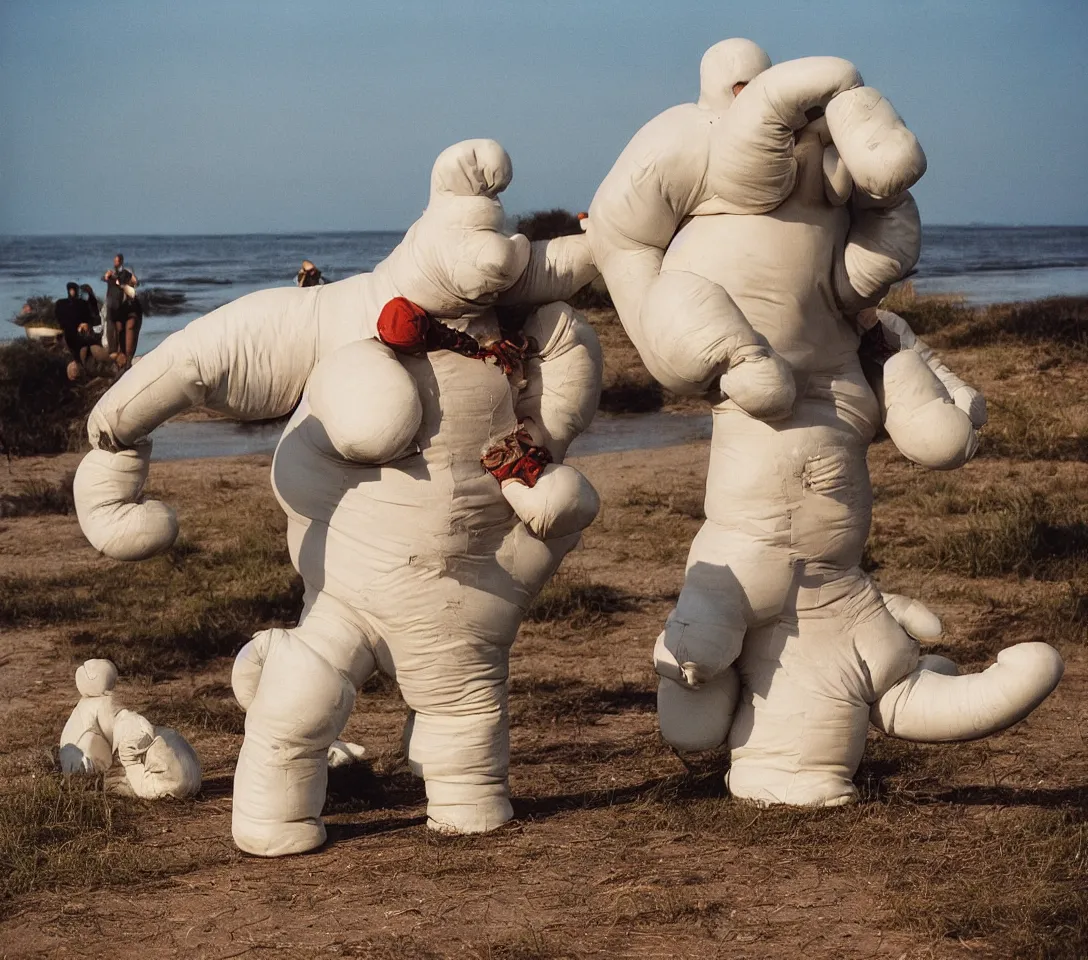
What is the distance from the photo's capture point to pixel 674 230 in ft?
13.4

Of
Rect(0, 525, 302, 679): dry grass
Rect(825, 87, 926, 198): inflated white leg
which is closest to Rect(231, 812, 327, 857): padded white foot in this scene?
Rect(825, 87, 926, 198): inflated white leg

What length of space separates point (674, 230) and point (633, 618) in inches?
122

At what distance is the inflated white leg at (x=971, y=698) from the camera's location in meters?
4.04

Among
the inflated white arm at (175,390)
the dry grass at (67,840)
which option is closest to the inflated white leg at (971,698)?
the inflated white arm at (175,390)

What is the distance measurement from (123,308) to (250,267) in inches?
1295

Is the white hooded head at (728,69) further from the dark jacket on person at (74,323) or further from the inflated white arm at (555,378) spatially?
the dark jacket on person at (74,323)

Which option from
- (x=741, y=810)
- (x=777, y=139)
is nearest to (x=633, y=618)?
(x=741, y=810)

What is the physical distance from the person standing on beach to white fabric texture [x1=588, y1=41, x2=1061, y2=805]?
1139 centimetres

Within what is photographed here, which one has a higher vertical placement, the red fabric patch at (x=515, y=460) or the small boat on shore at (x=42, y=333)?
the red fabric patch at (x=515, y=460)

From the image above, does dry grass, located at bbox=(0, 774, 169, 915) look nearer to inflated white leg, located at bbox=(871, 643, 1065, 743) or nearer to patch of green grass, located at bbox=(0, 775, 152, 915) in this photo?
patch of green grass, located at bbox=(0, 775, 152, 915)

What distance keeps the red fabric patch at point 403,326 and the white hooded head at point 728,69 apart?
3.02 feet

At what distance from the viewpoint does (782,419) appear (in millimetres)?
4004

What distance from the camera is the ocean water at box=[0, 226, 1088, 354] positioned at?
30469 mm

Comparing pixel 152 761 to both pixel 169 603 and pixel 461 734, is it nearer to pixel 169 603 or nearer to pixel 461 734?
pixel 461 734
